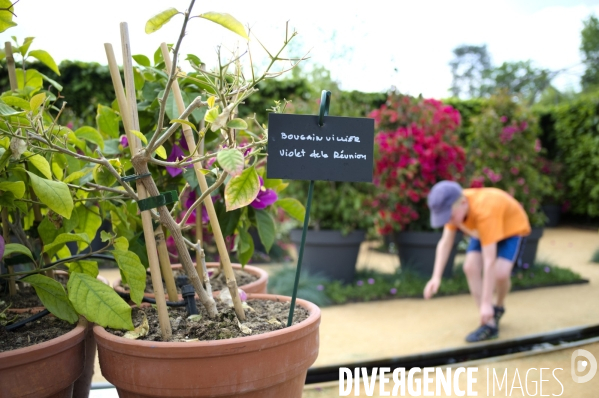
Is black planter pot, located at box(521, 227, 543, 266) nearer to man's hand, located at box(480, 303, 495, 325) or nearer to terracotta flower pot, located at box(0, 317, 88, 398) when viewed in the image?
man's hand, located at box(480, 303, 495, 325)

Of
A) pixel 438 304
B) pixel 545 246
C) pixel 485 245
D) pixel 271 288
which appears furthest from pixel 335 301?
pixel 545 246

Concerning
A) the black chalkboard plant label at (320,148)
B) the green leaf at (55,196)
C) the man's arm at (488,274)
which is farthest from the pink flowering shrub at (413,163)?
the green leaf at (55,196)

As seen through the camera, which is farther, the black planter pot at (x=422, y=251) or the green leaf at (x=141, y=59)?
the black planter pot at (x=422, y=251)

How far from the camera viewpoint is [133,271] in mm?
1196

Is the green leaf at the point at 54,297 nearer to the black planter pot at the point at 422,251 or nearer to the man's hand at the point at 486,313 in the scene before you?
the man's hand at the point at 486,313

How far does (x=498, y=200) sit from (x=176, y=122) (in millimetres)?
2381

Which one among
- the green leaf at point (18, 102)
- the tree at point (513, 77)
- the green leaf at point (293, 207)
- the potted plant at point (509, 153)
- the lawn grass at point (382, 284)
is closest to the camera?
the green leaf at point (18, 102)

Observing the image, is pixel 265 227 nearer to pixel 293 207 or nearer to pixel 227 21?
pixel 293 207

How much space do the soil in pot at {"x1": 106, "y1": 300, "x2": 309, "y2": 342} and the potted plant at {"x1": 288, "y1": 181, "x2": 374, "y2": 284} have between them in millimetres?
2783

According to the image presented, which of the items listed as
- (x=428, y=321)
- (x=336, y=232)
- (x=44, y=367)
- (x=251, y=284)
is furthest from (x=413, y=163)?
(x=44, y=367)

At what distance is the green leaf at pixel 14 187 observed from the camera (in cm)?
114

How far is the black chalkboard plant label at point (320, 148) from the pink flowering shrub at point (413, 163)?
10.3ft

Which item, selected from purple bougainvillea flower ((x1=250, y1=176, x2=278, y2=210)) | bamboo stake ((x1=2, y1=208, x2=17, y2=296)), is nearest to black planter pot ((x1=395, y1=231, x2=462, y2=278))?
purple bougainvillea flower ((x1=250, y1=176, x2=278, y2=210))

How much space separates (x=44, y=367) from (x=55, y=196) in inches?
14.0
